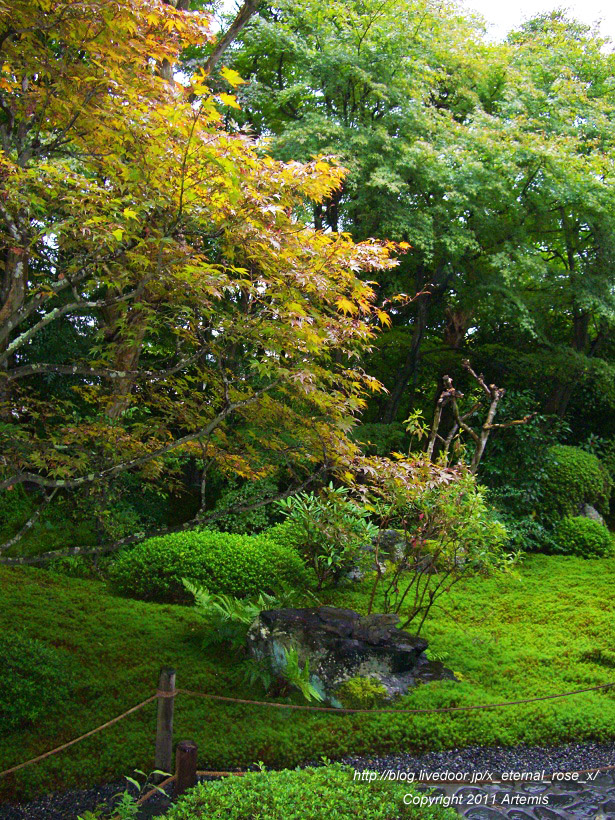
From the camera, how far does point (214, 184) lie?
3.97 meters

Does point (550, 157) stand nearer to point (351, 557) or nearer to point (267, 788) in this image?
point (351, 557)

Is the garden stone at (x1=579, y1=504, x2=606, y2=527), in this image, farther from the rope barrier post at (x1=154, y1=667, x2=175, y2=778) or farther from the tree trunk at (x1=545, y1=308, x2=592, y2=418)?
the rope barrier post at (x1=154, y1=667, x2=175, y2=778)

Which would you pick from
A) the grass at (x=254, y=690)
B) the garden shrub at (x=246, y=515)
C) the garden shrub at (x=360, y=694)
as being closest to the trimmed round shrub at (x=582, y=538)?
the grass at (x=254, y=690)

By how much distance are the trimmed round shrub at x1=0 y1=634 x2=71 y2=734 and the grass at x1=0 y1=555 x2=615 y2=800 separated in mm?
100

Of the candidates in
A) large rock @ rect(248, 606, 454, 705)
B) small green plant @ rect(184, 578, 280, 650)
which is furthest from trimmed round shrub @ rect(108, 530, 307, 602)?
large rock @ rect(248, 606, 454, 705)

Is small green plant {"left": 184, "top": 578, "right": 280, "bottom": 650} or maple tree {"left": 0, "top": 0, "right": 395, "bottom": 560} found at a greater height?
maple tree {"left": 0, "top": 0, "right": 395, "bottom": 560}

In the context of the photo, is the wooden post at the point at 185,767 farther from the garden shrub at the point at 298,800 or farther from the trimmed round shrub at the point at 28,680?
the trimmed round shrub at the point at 28,680

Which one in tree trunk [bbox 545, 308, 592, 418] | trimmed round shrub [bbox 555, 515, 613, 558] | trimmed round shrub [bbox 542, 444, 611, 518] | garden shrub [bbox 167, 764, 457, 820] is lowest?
garden shrub [bbox 167, 764, 457, 820]

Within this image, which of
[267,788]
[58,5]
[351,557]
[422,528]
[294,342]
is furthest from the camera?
[351,557]

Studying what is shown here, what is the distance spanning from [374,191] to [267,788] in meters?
8.37

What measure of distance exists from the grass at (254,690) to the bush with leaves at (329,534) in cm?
40

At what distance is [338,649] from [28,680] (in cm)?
248

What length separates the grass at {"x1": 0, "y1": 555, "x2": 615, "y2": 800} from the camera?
4.58 meters

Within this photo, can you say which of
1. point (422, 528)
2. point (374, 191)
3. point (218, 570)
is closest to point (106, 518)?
point (218, 570)
